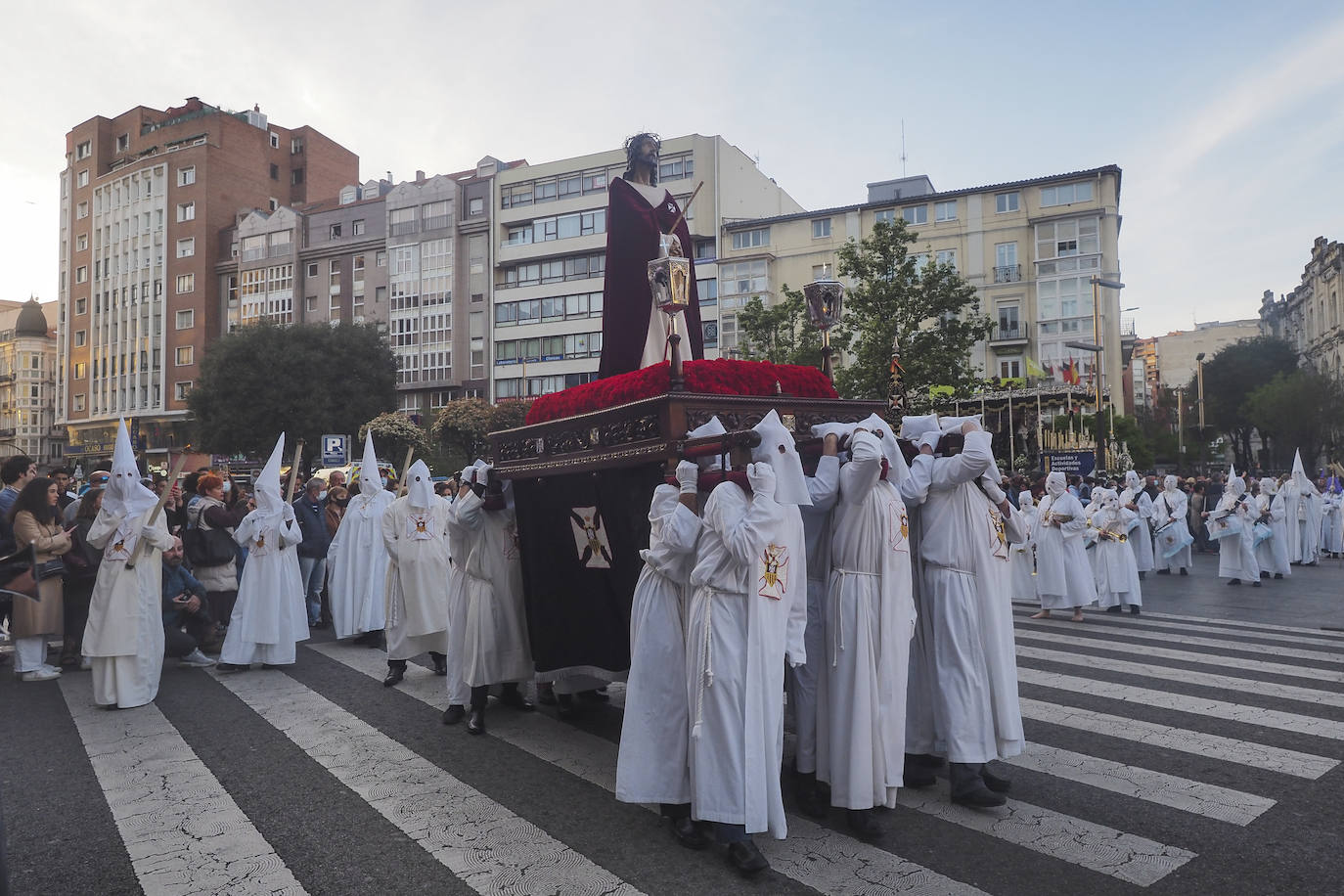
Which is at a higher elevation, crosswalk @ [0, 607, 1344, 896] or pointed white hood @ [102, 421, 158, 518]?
pointed white hood @ [102, 421, 158, 518]

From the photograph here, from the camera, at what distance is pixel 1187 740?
588 cm

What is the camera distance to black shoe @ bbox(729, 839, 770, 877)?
12.9ft

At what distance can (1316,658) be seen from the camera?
8648 millimetres

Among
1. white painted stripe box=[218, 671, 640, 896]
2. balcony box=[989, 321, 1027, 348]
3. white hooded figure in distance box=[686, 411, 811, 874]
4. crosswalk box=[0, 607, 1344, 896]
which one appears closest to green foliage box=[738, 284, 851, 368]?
balcony box=[989, 321, 1027, 348]

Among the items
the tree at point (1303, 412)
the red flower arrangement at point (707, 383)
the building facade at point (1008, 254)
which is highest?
the building facade at point (1008, 254)

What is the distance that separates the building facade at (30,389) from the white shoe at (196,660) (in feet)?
282

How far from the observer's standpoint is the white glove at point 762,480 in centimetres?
430

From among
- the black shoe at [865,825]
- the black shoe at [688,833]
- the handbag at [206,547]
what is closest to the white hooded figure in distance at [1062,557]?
the black shoe at [865,825]

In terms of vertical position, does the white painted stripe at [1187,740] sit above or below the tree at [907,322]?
below

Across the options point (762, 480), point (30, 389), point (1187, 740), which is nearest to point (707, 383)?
point (762, 480)

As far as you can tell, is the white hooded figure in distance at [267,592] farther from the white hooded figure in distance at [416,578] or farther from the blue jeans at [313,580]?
the blue jeans at [313,580]

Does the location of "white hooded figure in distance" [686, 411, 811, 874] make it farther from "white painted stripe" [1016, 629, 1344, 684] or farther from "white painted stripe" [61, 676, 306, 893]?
"white painted stripe" [1016, 629, 1344, 684]

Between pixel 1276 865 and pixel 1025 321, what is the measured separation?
146 ft

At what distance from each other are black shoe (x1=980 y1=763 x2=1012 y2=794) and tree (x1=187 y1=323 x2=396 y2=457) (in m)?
41.4
